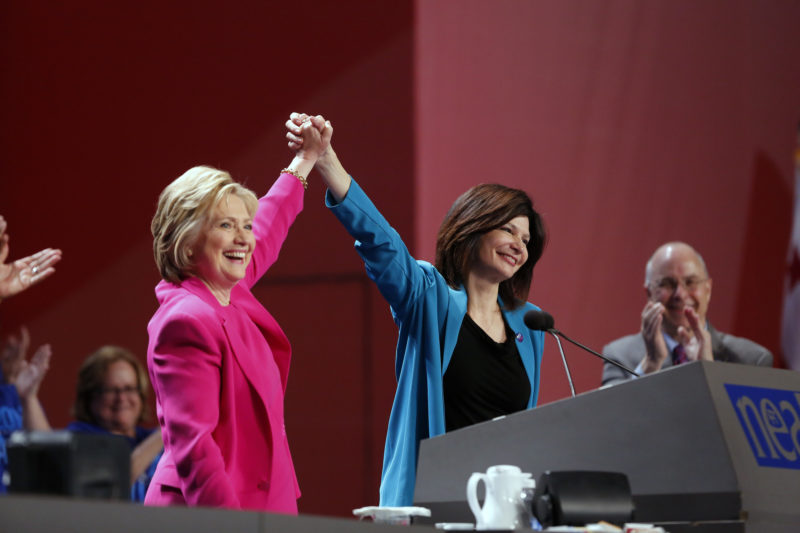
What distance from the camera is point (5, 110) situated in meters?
4.11

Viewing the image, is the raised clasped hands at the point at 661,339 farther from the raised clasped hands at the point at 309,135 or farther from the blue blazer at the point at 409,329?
the raised clasped hands at the point at 309,135

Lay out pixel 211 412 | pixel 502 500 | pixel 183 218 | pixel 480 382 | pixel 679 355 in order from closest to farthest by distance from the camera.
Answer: pixel 502 500 < pixel 211 412 < pixel 183 218 < pixel 480 382 < pixel 679 355

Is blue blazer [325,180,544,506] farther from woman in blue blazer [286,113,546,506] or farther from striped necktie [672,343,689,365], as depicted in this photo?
striped necktie [672,343,689,365]

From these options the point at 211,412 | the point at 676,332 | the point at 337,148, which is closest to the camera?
the point at 211,412

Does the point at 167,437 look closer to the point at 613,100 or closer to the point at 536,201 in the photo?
the point at 536,201

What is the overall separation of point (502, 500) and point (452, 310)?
100cm

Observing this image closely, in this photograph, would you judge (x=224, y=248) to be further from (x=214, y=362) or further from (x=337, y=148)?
(x=337, y=148)

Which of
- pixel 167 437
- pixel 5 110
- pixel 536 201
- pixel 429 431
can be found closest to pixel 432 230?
pixel 536 201

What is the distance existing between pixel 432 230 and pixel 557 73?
3.29 ft

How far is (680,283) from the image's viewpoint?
3514mm

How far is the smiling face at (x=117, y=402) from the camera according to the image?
11.5 ft

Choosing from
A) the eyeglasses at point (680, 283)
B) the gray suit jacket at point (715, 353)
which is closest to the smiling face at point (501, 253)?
the gray suit jacket at point (715, 353)

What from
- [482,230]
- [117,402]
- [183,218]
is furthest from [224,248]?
[117,402]

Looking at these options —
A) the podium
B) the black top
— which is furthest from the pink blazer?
the black top
